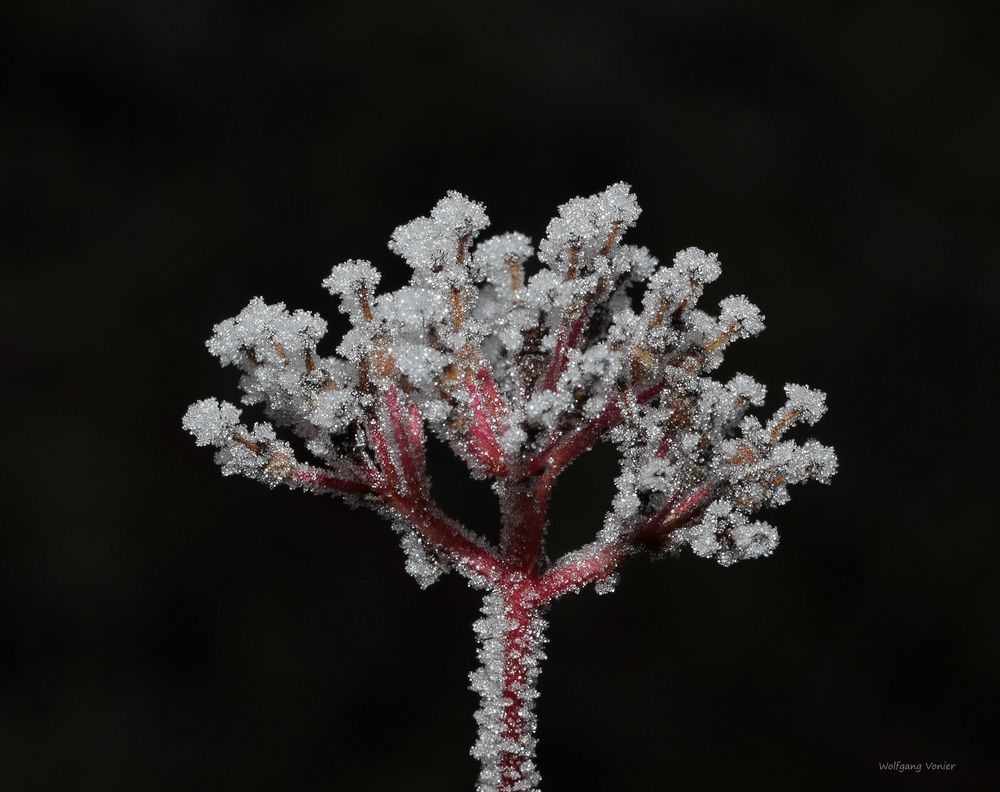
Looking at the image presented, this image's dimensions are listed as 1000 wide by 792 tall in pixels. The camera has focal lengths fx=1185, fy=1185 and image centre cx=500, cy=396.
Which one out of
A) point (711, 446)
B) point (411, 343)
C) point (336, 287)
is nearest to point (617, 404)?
point (711, 446)

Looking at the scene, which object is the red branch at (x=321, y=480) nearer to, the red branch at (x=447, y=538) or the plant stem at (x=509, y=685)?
the red branch at (x=447, y=538)

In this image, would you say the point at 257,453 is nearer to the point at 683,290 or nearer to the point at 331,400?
the point at 331,400

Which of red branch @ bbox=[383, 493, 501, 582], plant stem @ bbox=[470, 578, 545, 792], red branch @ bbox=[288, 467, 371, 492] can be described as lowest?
plant stem @ bbox=[470, 578, 545, 792]

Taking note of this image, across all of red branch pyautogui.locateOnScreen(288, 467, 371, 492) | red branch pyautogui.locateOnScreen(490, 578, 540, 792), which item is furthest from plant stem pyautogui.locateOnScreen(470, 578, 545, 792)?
red branch pyautogui.locateOnScreen(288, 467, 371, 492)

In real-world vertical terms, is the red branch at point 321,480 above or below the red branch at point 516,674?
above

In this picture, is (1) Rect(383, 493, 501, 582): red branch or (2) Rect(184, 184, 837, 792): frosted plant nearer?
(2) Rect(184, 184, 837, 792): frosted plant

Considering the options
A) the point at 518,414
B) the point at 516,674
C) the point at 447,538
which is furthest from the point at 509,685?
the point at 518,414

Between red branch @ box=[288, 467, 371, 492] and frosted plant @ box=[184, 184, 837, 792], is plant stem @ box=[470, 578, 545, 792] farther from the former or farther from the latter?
red branch @ box=[288, 467, 371, 492]

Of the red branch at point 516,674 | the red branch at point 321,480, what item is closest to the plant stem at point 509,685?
the red branch at point 516,674

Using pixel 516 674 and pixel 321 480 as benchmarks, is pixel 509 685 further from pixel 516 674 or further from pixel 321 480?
pixel 321 480
